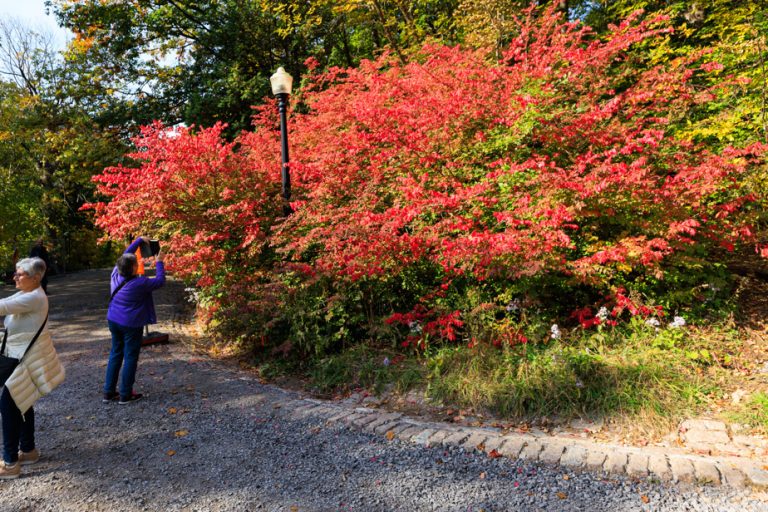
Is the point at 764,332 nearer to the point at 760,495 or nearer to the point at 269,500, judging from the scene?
the point at 760,495

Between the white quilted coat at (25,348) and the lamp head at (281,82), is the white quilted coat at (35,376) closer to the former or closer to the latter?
the white quilted coat at (25,348)

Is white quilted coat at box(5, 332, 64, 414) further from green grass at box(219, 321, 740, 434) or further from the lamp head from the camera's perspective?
the lamp head

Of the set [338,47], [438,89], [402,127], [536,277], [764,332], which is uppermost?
[338,47]

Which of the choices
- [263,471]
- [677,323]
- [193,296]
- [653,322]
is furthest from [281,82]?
[677,323]

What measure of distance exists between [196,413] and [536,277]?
11.6 feet

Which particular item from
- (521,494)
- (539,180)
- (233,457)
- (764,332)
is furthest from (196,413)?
(764,332)

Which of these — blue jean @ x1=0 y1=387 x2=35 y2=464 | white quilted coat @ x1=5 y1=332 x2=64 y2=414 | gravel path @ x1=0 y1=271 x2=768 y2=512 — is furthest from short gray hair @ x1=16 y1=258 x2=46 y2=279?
gravel path @ x1=0 y1=271 x2=768 y2=512

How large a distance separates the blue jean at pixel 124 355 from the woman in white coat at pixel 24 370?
950mm

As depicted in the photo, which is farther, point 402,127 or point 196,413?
point 402,127

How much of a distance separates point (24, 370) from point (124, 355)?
1246 mm

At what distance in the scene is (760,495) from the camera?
2641 millimetres

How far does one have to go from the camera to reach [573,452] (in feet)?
10.1

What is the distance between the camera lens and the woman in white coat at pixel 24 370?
288 cm

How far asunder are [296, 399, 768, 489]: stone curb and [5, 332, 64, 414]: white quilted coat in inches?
69.7
